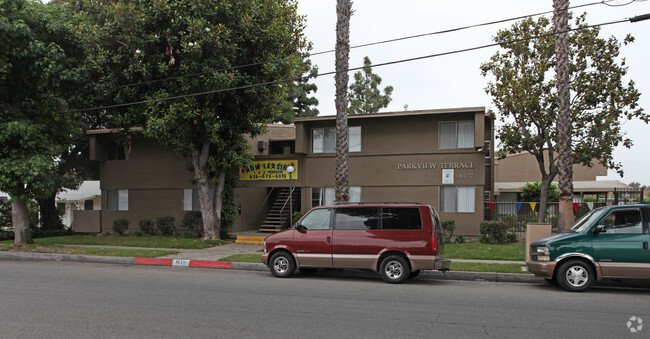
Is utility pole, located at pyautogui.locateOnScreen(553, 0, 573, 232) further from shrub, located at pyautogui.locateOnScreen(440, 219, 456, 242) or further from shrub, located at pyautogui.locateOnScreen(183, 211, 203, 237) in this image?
shrub, located at pyautogui.locateOnScreen(183, 211, 203, 237)

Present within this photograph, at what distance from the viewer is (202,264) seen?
13.9m

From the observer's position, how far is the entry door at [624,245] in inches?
361

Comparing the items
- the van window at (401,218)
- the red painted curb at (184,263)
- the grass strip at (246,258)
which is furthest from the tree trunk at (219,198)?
the van window at (401,218)

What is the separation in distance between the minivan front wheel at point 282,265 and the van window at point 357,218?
4.65 feet

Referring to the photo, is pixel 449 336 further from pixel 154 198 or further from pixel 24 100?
pixel 154 198

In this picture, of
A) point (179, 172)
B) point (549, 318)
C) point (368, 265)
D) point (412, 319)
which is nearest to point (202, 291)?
point (368, 265)

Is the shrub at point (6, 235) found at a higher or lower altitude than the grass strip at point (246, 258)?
lower

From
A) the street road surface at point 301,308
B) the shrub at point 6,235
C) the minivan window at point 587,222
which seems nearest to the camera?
the street road surface at point 301,308

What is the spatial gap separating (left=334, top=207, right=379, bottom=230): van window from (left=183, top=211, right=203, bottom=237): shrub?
1291 centimetres

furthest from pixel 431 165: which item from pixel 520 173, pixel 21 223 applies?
pixel 520 173

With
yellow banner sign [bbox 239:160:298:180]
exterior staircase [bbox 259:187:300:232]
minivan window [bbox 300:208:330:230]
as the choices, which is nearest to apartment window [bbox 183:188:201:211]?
yellow banner sign [bbox 239:160:298:180]

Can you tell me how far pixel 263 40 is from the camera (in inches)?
678

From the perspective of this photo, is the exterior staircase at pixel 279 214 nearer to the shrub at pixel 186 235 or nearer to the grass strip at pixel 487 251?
the shrub at pixel 186 235

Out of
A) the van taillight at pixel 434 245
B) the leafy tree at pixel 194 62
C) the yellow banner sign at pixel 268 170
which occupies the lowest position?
the van taillight at pixel 434 245
